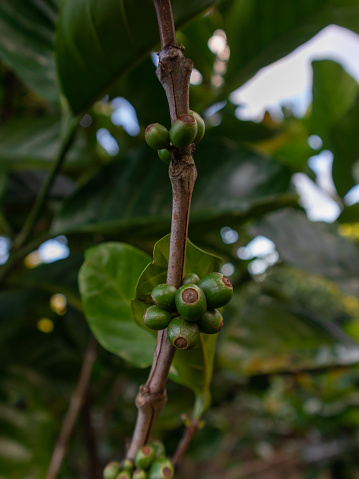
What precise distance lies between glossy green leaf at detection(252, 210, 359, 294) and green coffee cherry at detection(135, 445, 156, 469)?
0.49 meters

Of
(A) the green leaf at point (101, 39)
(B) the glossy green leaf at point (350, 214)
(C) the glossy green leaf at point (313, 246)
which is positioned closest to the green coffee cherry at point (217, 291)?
(A) the green leaf at point (101, 39)

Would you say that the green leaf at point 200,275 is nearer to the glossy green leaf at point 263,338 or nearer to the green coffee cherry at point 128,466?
the green coffee cherry at point 128,466

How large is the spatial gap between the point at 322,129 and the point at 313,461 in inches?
63.1

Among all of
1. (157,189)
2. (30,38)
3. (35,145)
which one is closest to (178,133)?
(157,189)

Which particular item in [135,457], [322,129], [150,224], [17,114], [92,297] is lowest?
[135,457]

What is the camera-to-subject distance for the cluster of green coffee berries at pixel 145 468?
0.24m

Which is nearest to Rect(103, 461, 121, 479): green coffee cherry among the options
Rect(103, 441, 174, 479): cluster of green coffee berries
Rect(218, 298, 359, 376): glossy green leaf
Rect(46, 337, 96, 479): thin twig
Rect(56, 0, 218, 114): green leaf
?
Rect(103, 441, 174, 479): cluster of green coffee berries

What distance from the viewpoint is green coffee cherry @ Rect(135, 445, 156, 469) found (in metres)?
0.24

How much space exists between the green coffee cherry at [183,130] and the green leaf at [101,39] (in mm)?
228

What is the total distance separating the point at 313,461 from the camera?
1757 mm

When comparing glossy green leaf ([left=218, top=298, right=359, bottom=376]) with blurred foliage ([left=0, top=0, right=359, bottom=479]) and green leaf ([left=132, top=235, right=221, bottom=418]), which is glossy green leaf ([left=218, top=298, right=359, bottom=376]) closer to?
blurred foliage ([left=0, top=0, right=359, bottom=479])

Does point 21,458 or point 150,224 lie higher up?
point 150,224

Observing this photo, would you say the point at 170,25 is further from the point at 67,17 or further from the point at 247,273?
the point at 247,273

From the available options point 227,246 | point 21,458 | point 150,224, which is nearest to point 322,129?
point 227,246
